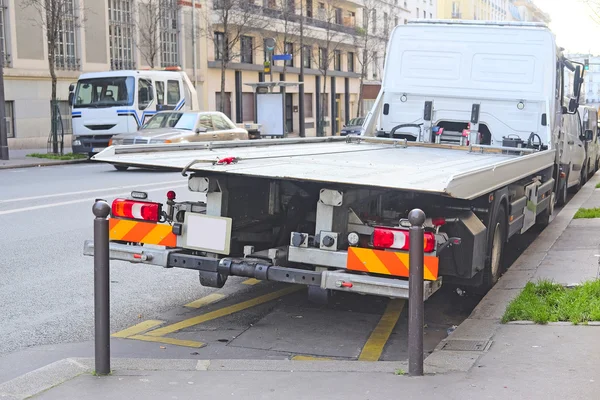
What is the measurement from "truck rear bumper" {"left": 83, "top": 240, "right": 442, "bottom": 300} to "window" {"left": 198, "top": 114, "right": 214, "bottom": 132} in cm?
1537

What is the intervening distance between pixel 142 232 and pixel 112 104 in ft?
64.7

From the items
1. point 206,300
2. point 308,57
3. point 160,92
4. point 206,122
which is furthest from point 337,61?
point 206,300

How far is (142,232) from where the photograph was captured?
654 cm

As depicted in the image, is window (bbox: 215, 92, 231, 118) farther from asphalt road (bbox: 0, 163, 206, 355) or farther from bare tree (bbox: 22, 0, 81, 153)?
asphalt road (bbox: 0, 163, 206, 355)

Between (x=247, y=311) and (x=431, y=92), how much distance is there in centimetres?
548

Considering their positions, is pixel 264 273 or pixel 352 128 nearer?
pixel 264 273

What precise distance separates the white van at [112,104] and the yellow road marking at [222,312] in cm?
1795

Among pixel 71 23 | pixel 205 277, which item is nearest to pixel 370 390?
pixel 205 277

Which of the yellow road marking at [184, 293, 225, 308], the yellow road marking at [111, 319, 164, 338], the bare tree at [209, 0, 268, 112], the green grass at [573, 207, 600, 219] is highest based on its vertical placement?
the bare tree at [209, 0, 268, 112]

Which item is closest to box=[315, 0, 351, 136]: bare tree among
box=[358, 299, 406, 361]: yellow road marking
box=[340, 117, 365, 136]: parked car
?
box=[340, 117, 365, 136]: parked car

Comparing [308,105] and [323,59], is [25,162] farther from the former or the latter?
[308,105]

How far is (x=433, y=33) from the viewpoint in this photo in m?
11.5

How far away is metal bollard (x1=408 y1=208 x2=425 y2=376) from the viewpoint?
475 cm

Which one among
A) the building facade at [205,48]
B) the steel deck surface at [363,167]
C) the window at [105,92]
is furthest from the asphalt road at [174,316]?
the building facade at [205,48]
